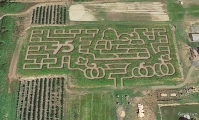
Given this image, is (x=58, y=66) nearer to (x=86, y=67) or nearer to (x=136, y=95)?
(x=86, y=67)

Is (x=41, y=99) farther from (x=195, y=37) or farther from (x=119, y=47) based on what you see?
(x=195, y=37)

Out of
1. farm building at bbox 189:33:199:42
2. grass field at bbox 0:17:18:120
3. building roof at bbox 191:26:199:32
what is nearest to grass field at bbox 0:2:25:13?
grass field at bbox 0:17:18:120

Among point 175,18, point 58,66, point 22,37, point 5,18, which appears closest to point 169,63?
point 175,18

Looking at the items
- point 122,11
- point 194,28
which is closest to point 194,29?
point 194,28

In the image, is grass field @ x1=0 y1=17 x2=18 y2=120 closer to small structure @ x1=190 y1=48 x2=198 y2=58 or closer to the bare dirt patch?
the bare dirt patch

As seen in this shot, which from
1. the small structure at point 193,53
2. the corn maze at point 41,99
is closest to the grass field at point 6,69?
the corn maze at point 41,99
